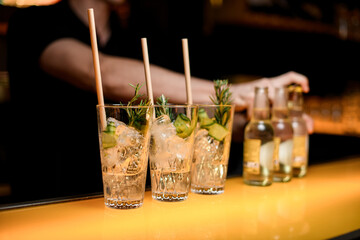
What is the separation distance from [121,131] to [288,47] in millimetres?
1518

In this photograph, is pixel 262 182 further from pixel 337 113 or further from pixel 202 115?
pixel 337 113

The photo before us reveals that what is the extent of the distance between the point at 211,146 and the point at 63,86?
527 mm

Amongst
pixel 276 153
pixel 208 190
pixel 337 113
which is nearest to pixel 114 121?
pixel 208 190

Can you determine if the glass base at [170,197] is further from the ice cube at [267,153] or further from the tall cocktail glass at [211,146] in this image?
the ice cube at [267,153]

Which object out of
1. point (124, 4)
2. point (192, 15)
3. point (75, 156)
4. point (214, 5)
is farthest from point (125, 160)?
point (214, 5)

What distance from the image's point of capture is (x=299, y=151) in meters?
1.60

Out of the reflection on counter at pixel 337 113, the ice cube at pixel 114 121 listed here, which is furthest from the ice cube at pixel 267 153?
the reflection on counter at pixel 337 113

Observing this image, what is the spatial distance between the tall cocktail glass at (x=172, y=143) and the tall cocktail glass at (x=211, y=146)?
90 mm

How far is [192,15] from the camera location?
1.78 m

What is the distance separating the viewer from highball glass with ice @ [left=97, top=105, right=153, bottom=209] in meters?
1.03

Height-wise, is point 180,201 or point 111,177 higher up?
point 111,177

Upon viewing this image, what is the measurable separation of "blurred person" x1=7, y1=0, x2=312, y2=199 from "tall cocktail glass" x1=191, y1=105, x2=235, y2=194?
1.06 ft

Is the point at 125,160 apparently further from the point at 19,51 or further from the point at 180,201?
the point at 19,51

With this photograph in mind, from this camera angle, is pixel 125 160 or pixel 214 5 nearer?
pixel 125 160
